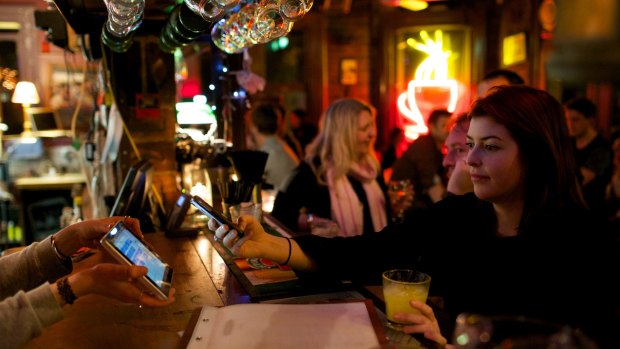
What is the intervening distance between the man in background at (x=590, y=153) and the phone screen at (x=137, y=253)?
371cm

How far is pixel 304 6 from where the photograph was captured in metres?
1.84

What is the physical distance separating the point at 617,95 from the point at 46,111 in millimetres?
7663

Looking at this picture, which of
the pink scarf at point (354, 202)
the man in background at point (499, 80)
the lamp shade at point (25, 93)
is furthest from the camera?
the lamp shade at point (25, 93)

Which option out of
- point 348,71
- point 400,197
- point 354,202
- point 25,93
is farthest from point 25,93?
point 400,197

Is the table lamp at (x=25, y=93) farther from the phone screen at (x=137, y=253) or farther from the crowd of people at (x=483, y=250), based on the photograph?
the phone screen at (x=137, y=253)

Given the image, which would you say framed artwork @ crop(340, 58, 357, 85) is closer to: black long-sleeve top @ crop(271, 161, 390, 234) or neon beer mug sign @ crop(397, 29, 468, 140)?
neon beer mug sign @ crop(397, 29, 468, 140)

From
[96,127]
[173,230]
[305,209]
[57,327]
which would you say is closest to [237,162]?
[173,230]

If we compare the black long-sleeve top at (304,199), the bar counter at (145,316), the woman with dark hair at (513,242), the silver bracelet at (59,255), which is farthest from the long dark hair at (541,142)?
the black long-sleeve top at (304,199)

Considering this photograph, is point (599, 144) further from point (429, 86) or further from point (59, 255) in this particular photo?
point (59, 255)

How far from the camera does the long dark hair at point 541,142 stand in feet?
4.93

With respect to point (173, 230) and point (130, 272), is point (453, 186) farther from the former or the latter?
point (130, 272)

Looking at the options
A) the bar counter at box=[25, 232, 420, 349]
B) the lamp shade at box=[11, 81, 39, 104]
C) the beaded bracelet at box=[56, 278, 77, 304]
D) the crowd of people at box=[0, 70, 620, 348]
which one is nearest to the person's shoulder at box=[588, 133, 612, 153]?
the crowd of people at box=[0, 70, 620, 348]

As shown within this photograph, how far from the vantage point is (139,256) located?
1291 millimetres

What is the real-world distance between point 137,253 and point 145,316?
252 millimetres
